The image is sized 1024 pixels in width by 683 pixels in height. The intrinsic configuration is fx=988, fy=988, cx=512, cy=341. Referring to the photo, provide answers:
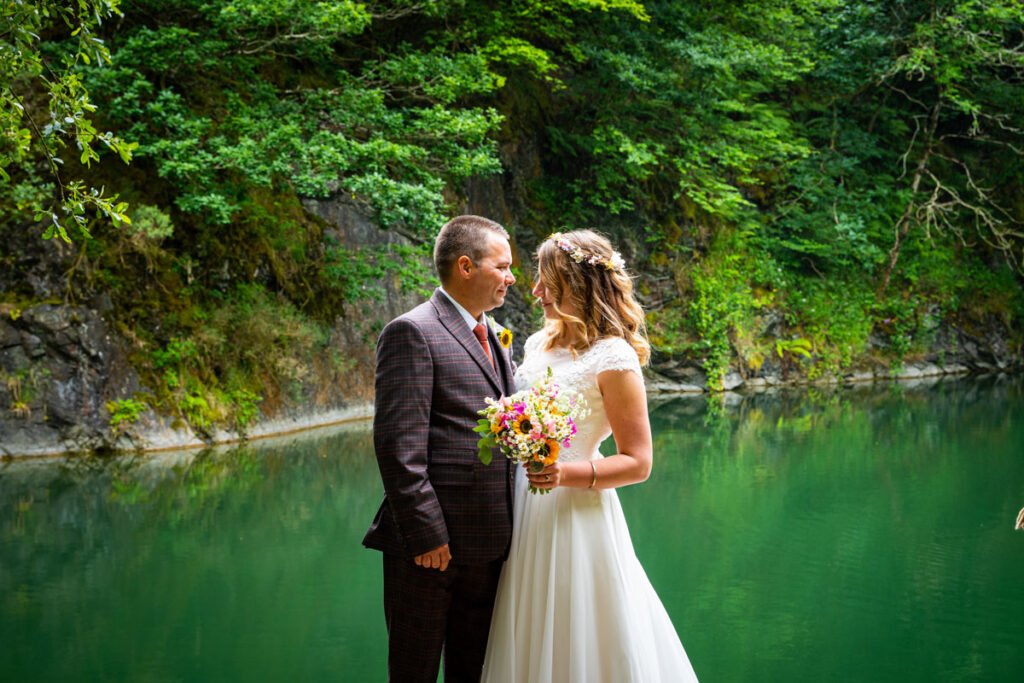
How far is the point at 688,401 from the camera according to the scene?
1562cm

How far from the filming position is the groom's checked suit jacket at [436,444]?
2.66 m

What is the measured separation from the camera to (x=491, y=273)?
2.88 metres

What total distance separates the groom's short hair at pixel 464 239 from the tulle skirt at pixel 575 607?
29.1 inches

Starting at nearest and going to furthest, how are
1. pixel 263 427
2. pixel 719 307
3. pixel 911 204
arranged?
1. pixel 263 427
2. pixel 719 307
3. pixel 911 204

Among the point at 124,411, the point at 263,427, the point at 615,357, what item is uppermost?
the point at 615,357

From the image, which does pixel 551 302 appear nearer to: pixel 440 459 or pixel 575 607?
pixel 440 459

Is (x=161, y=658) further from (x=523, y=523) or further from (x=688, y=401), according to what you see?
(x=688, y=401)

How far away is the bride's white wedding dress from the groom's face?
30 centimetres

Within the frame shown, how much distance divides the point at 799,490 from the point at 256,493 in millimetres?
4523

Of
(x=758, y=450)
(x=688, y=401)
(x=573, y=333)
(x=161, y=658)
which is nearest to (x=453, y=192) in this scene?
(x=688, y=401)

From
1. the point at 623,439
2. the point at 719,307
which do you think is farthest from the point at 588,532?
the point at 719,307

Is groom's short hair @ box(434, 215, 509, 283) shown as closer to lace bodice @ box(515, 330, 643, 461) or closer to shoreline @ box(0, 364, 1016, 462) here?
lace bodice @ box(515, 330, 643, 461)

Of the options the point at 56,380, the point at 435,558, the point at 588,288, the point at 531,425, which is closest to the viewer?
the point at 531,425

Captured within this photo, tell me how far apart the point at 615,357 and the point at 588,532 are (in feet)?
1.72
